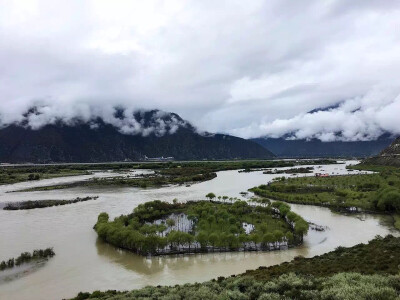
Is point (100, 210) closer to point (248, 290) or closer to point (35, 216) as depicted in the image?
point (35, 216)

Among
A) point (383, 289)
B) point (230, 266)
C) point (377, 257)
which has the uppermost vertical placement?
point (383, 289)

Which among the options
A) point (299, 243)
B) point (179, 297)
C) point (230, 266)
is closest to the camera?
point (179, 297)

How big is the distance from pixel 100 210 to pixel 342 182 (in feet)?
289

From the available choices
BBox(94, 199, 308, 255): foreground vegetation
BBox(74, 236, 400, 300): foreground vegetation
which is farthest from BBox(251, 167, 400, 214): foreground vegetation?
BBox(74, 236, 400, 300): foreground vegetation

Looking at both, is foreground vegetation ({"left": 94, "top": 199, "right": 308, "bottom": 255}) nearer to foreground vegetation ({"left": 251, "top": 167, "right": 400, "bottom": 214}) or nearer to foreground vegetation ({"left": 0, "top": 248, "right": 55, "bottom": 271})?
foreground vegetation ({"left": 0, "top": 248, "right": 55, "bottom": 271})

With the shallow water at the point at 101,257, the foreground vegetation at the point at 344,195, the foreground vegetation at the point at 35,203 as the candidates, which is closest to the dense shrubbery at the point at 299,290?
the shallow water at the point at 101,257

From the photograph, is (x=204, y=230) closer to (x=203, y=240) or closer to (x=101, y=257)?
(x=203, y=240)

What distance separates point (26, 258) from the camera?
4616 cm

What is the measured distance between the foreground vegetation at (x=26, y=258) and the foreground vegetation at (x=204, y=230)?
892cm

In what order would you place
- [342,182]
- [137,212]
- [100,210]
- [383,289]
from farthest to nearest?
[342,182] → [100,210] → [137,212] → [383,289]

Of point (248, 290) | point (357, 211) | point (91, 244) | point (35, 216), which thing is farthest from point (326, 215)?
point (35, 216)

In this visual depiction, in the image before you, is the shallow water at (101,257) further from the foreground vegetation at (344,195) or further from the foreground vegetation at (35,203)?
the foreground vegetation at (35,203)

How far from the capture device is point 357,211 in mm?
76688

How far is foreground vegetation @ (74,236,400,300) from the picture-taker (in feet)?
67.9
